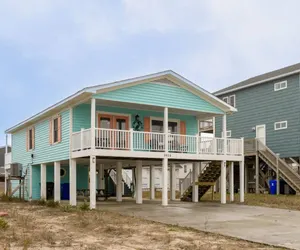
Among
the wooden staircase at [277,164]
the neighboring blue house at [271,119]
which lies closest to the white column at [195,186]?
the wooden staircase at [277,164]

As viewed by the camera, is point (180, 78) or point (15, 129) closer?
point (180, 78)

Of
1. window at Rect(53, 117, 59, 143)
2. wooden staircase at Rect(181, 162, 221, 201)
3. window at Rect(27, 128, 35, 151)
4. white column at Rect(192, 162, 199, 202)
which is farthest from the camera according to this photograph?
window at Rect(27, 128, 35, 151)

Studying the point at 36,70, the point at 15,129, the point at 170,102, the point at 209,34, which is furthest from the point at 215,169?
the point at 15,129

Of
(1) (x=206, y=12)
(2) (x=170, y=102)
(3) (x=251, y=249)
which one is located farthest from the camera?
(2) (x=170, y=102)

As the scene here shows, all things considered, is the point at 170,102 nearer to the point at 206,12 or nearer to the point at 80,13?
the point at 206,12

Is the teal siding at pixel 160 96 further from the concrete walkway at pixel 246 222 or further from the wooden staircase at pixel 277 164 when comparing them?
the wooden staircase at pixel 277 164

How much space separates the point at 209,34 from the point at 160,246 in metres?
17.6

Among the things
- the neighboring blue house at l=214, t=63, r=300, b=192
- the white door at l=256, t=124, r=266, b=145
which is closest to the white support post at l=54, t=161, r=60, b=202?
the neighboring blue house at l=214, t=63, r=300, b=192

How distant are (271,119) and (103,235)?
74.9 feet

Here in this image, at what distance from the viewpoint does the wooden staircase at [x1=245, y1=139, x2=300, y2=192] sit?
90.6 feet

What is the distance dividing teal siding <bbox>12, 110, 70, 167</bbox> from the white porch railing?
108 cm

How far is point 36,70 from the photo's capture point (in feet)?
65.2

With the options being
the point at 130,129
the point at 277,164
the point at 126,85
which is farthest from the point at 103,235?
the point at 277,164

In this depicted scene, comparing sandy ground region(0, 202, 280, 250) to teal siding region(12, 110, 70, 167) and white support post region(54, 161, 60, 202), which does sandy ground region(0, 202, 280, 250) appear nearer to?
teal siding region(12, 110, 70, 167)
